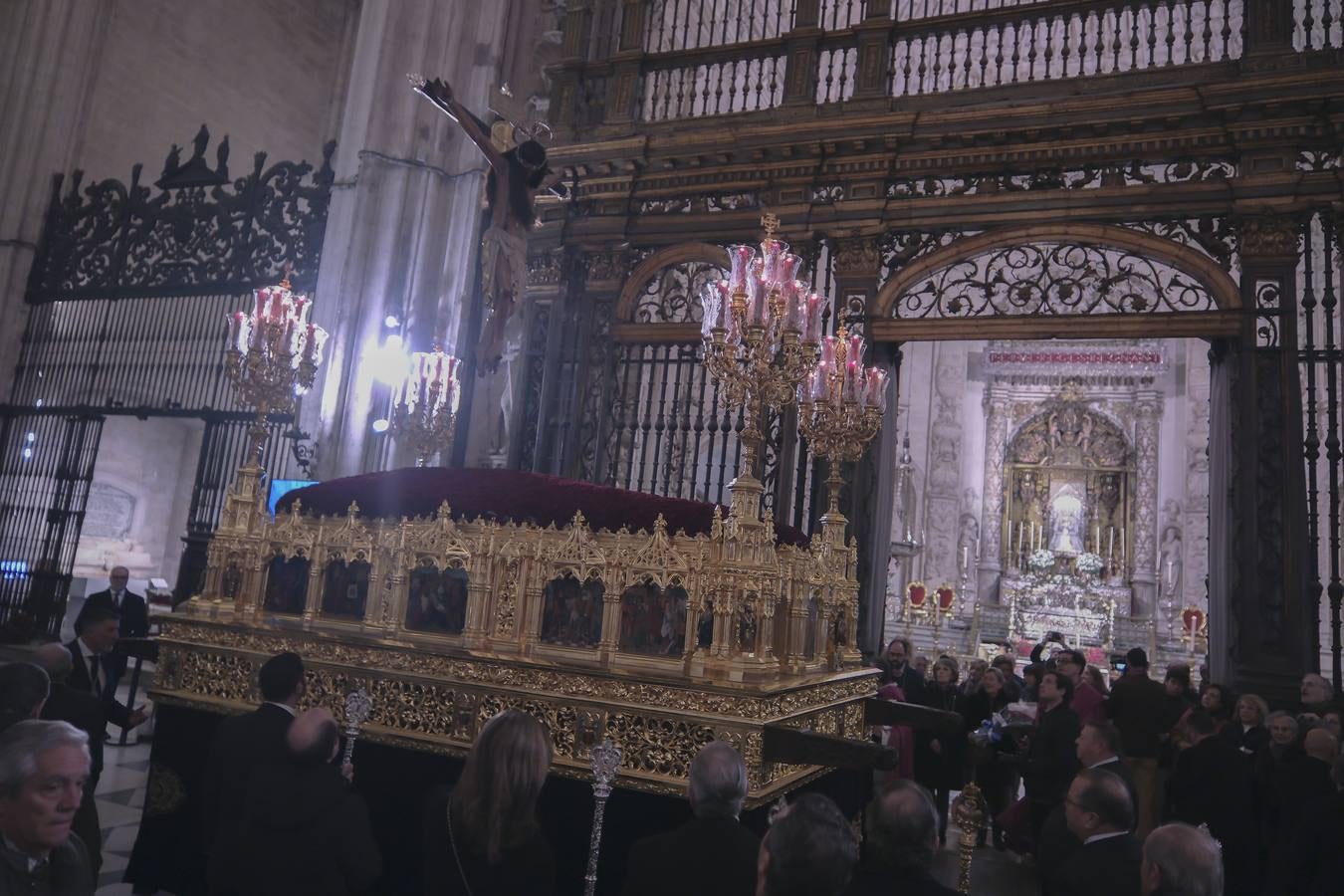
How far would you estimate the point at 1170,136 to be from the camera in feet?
24.8

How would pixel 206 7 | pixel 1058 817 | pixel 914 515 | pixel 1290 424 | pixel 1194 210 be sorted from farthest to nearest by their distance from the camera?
pixel 914 515
pixel 206 7
pixel 1194 210
pixel 1290 424
pixel 1058 817

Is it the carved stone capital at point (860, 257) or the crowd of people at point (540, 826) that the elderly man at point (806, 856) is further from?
the carved stone capital at point (860, 257)

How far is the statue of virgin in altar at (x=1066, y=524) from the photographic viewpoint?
16.0m

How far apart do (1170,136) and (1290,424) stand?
8.20 feet

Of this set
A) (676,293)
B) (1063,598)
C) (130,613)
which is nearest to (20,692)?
(130,613)

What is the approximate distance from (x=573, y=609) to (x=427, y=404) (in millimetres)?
5164

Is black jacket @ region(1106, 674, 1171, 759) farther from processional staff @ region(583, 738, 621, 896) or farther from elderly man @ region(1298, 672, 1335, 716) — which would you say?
processional staff @ region(583, 738, 621, 896)

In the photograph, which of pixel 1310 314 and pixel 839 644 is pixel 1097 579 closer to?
pixel 1310 314

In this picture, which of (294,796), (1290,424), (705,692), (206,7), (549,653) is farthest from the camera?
(206,7)

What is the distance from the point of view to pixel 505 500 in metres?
3.90

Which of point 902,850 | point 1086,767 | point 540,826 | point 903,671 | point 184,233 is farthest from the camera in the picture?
point 184,233

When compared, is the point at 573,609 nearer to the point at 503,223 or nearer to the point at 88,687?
the point at 88,687

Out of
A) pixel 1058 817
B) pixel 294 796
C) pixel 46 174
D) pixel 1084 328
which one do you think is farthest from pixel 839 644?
pixel 46 174

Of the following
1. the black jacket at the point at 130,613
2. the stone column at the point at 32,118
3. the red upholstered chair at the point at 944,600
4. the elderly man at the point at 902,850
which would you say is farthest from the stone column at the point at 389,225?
the red upholstered chair at the point at 944,600
